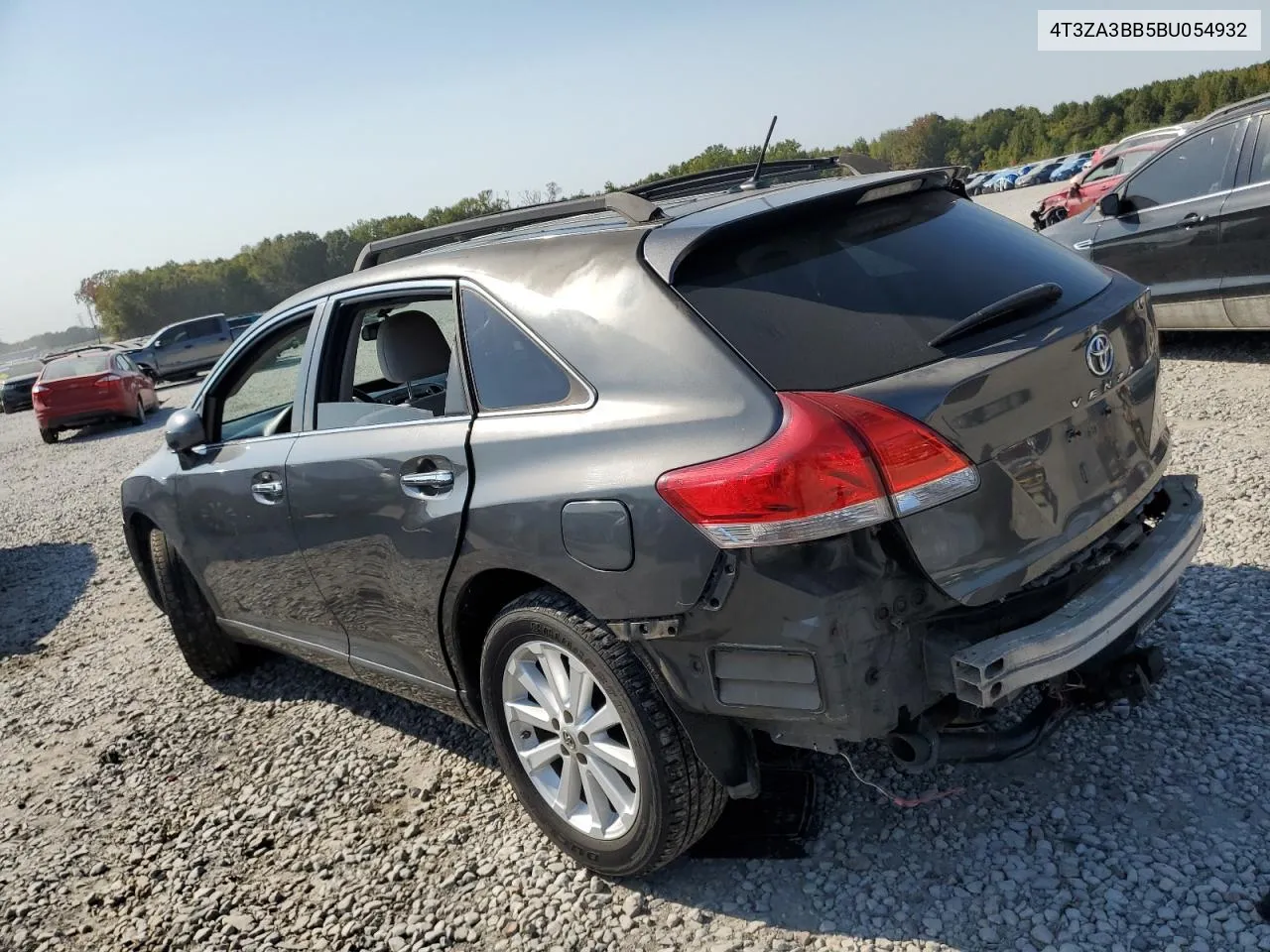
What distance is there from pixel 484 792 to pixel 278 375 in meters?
1.87

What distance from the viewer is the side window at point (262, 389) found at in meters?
3.92

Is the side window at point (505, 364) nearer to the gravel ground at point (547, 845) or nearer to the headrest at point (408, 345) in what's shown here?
the headrest at point (408, 345)

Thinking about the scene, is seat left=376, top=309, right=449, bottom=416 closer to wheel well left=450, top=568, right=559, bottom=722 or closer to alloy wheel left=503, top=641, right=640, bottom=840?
wheel well left=450, top=568, right=559, bottom=722

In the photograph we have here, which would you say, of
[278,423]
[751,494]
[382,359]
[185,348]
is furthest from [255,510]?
[185,348]

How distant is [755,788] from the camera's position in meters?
2.60

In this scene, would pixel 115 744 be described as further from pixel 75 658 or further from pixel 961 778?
pixel 961 778

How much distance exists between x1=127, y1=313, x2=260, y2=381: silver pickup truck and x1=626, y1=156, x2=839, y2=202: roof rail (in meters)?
27.5

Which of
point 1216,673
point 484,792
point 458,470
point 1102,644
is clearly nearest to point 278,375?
point 458,470

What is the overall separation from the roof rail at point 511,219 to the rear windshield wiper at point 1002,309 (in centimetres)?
88

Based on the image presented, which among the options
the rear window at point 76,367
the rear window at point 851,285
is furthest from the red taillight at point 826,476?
the rear window at point 76,367

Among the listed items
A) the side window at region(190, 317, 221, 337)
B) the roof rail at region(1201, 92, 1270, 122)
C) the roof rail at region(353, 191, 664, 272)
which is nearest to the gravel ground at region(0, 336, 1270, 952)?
the roof rail at region(353, 191, 664, 272)

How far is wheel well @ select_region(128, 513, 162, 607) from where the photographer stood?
494 cm

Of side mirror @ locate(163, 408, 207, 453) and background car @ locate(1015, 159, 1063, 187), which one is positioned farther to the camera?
background car @ locate(1015, 159, 1063, 187)

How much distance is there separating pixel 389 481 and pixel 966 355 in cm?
177
